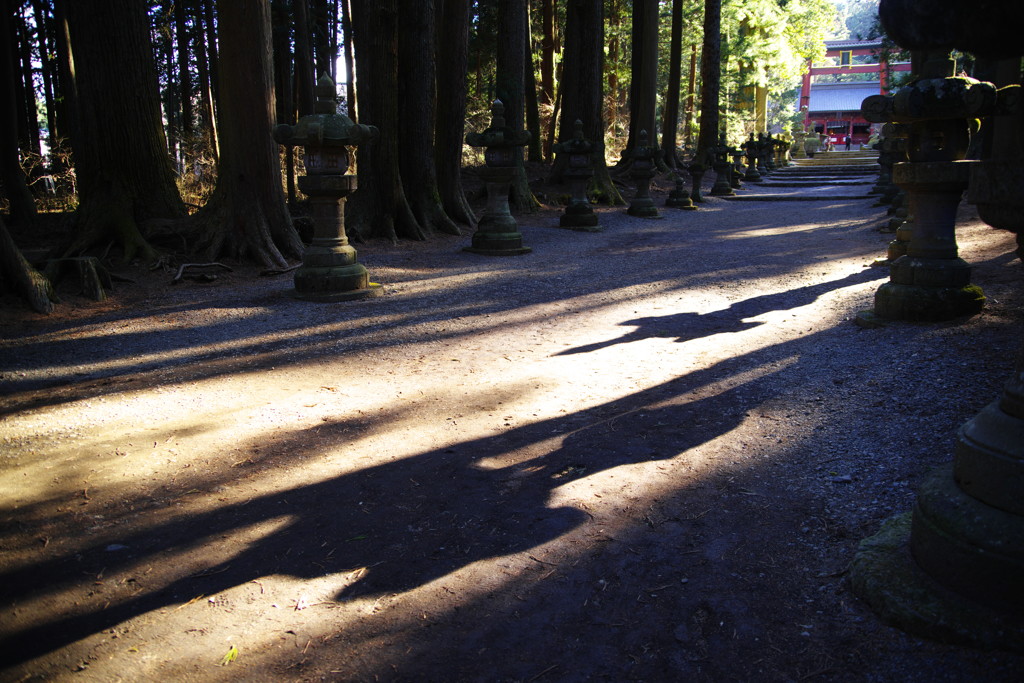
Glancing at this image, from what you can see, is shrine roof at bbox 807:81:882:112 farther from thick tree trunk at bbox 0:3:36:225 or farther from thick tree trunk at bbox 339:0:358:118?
thick tree trunk at bbox 0:3:36:225

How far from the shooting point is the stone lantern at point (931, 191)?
562 cm

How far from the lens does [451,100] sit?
1311 centimetres

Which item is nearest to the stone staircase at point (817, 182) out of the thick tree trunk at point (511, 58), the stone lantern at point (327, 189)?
the thick tree trunk at point (511, 58)

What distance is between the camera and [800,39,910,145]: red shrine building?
5553 centimetres

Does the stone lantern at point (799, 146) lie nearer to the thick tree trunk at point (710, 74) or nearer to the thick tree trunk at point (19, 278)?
the thick tree trunk at point (710, 74)

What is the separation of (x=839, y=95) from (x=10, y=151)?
58176 mm

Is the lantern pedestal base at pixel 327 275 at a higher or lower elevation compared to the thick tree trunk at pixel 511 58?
lower

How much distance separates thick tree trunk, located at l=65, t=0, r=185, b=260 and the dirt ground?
2267mm

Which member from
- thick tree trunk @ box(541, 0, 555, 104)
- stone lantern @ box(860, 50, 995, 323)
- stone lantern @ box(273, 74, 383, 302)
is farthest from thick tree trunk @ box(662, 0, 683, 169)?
stone lantern @ box(860, 50, 995, 323)

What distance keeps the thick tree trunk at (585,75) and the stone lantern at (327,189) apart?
10.2m

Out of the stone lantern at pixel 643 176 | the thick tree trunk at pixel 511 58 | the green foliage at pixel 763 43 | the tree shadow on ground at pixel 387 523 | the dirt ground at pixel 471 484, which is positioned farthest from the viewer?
the green foliage at pixel 763 43

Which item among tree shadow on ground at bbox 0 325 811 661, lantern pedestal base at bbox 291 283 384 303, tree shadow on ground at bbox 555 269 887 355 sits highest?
lantern pedestal base at bbox 291 283 384 303

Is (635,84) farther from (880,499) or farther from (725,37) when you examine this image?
(880,499)

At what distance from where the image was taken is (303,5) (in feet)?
62.7
